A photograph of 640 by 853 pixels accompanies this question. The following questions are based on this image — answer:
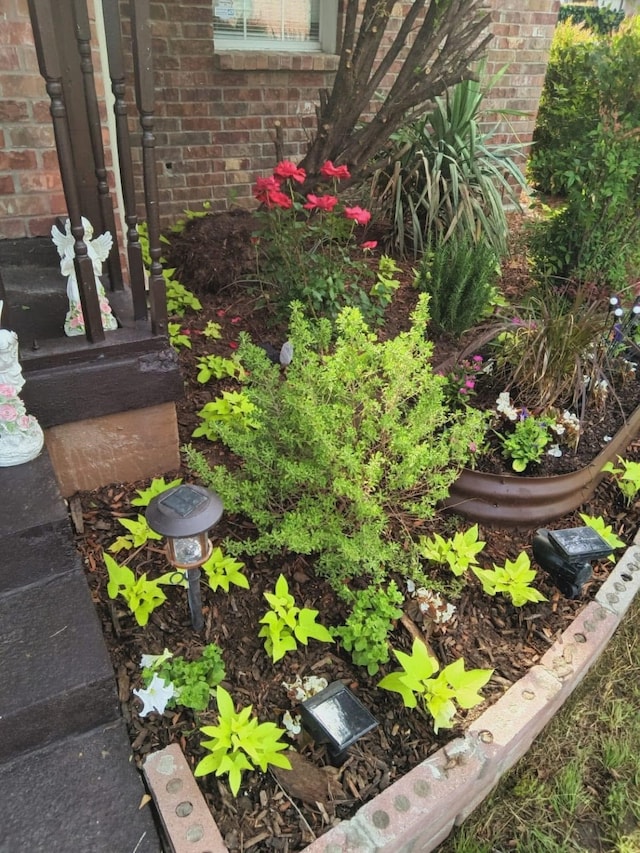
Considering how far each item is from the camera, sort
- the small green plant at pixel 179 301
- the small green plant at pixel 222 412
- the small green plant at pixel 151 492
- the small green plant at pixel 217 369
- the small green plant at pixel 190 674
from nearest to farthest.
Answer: the small green plant at pixel 190 674 < the small green plant at pixel 151 492 < the small green plant at pixel 222 412 < the small green plant at pixel 217 369 < the small green plant at pixel 179 301

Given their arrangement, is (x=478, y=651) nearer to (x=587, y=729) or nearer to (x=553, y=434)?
(x=587, y=729)

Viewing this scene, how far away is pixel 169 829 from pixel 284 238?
2483mm

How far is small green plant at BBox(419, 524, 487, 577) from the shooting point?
192 centimetres

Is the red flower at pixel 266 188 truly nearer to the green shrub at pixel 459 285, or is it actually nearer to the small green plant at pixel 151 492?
the green shrub at pixel 459 285

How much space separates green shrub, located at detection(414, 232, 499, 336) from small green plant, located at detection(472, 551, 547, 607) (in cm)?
157

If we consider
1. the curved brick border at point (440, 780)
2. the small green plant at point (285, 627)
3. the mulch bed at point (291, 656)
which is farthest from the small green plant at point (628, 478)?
the small green plant at point (285, 627)

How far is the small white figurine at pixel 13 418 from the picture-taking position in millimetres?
1576

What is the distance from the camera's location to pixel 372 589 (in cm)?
172

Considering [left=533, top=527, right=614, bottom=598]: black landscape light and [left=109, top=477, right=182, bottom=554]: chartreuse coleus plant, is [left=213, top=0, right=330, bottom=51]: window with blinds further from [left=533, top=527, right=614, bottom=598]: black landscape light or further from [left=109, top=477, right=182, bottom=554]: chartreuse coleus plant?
[left=533, top=527, right=614, bottom=598]: black landscape light

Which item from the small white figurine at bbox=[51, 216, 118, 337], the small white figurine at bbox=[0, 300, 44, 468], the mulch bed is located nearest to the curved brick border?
the mulch bed

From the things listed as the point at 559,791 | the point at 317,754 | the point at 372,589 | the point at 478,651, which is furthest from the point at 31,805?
the point at 559,791

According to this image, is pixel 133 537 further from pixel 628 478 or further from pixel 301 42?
pixel 301 42

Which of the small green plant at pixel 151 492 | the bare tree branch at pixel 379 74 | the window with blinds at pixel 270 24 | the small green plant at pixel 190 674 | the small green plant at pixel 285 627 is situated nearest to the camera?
the small green plant at pixel 190 674

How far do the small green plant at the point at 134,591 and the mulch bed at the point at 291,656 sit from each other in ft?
0.17
